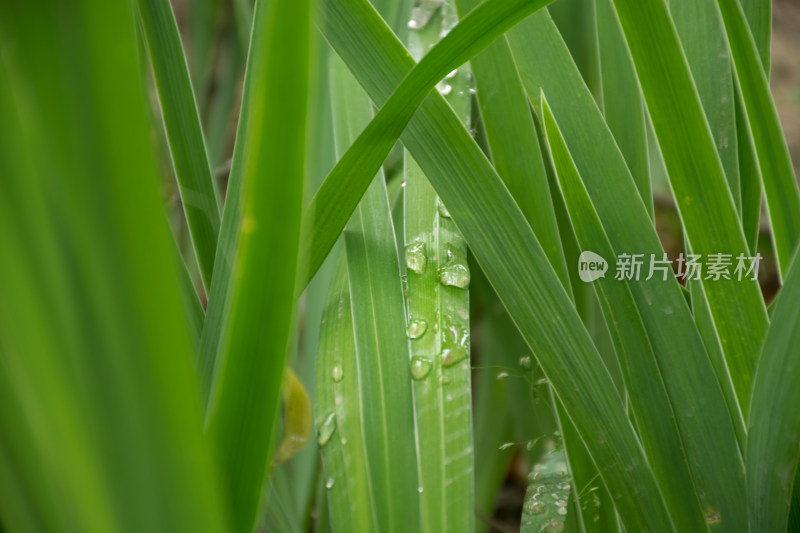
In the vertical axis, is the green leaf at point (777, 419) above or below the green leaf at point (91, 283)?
below

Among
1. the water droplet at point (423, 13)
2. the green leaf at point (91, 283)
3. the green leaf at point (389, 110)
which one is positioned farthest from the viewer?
the water droplet at point (423, 13)

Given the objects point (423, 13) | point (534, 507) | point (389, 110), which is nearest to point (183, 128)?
point (389, 110)

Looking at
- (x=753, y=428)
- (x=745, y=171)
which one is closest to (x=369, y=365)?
(x=753, y=428)

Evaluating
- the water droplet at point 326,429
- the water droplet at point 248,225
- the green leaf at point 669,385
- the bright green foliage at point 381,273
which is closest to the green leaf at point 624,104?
the bright green foliage at point 381,273

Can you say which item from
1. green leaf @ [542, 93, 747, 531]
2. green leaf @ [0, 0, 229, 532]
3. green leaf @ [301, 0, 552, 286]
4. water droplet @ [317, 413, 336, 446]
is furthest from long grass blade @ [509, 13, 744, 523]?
green leaf @ [0, 0, 229, 532]

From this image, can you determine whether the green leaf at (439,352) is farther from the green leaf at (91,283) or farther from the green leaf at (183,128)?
the green leaf at (91,283)

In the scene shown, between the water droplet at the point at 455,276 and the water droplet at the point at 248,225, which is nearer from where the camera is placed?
the water droplet at the point at 248,225
